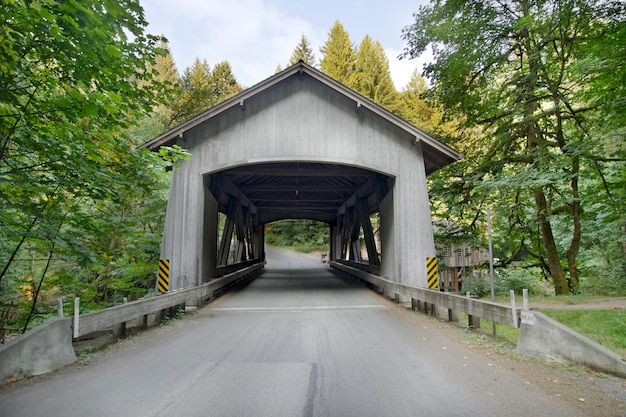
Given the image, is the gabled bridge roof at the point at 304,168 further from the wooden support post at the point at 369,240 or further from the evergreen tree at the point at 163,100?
the evergreen tree at the point at 163,100

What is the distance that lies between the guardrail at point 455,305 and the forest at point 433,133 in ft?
12.3

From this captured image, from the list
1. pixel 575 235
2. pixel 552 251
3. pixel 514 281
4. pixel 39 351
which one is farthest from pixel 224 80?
pixel 39 351

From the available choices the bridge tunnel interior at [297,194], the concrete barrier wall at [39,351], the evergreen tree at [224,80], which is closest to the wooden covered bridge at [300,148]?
the bridge tunnel interior at [297,194]

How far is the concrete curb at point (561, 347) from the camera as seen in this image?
11.6 ft

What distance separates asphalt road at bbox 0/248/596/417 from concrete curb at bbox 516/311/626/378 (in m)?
0.56

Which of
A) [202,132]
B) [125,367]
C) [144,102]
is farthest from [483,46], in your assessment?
[125,367]

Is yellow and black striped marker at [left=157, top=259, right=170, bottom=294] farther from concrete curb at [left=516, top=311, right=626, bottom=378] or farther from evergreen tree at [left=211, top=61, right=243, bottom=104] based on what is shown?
evergreen tree at [left=211, top=61, right=243, bottom=104]

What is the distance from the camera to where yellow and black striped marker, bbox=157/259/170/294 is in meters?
8.55

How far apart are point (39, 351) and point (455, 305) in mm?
5556

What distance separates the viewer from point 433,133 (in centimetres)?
1336

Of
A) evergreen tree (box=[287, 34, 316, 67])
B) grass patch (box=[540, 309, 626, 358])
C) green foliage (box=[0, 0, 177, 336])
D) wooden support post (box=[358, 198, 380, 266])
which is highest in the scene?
evergreen tree (box=[287, 34, 316, 67])

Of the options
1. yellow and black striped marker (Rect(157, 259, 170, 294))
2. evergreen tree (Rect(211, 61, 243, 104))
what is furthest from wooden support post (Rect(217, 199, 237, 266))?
evergreen tree (Rect(211, 61, 243, 104))

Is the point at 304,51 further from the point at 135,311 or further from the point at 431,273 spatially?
the point at 135,311

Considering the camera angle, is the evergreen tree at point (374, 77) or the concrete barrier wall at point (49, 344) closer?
the concrete barrier wall at point (49, 344)
